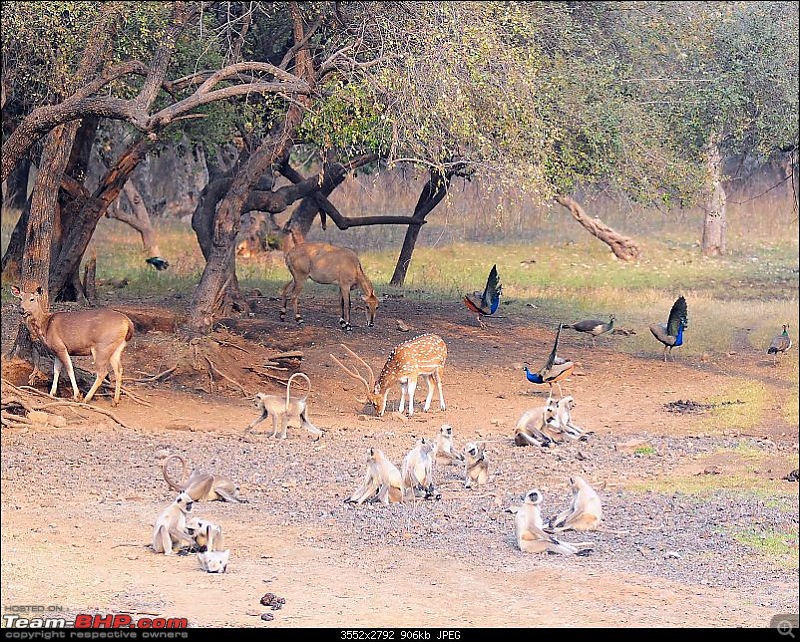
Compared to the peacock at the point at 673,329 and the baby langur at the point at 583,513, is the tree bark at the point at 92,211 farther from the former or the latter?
the baby langur at the point at 583,513

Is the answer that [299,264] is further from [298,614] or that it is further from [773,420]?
[298,614]

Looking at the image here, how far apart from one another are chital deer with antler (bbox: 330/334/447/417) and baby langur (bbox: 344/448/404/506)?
2690mm

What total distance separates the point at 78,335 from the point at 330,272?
4955 millimetres

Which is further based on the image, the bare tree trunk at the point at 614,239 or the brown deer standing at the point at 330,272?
the bare tree trunk at the point at 614,239

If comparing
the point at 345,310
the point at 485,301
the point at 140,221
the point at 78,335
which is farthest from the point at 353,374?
the point at 140,221

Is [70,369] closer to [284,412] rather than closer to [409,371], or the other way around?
[284,412]

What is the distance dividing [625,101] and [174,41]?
5.87 meters

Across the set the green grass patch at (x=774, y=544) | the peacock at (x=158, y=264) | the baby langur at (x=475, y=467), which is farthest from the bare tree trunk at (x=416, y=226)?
the green grass patch at (x=774, y=544)

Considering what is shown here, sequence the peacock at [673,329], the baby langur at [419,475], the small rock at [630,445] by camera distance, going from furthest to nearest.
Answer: the peacock at [673,329], the small rock at [630,445], the baby langur at [419,475]

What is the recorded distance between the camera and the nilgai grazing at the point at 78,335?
36.6 feet

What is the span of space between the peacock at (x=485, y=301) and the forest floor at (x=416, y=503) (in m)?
0.18

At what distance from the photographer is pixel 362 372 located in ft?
42.0

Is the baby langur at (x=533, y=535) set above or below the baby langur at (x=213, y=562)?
above

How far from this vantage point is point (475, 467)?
29.8 feet
